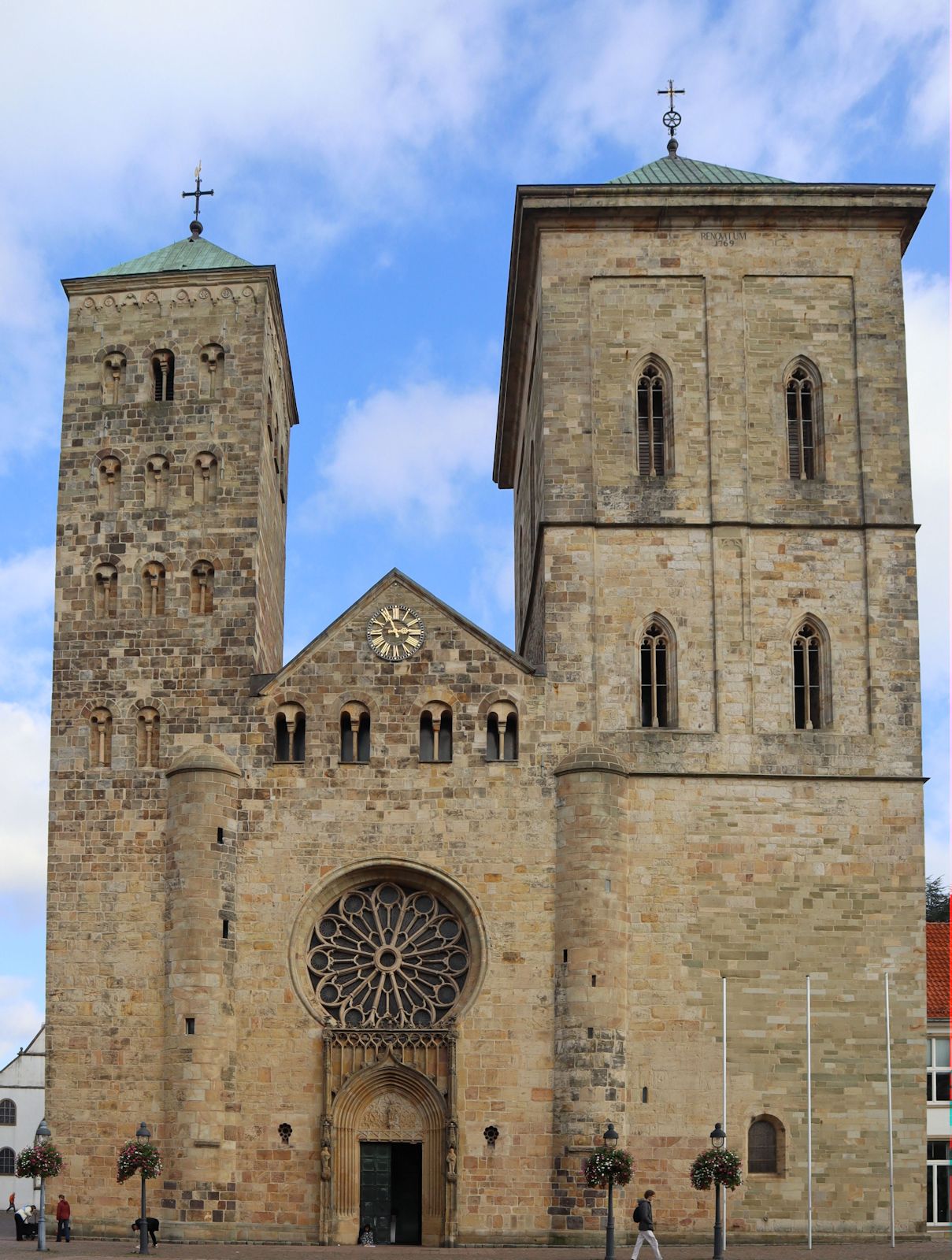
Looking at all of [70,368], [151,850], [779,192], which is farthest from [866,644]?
[70,368]

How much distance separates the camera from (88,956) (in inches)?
1459

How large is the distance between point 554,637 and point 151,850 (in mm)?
9249

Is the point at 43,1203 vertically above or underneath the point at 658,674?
underneath

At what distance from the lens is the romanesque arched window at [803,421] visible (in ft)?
131

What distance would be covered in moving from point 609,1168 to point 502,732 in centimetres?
929

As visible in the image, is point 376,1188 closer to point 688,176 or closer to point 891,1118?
point 891,1118

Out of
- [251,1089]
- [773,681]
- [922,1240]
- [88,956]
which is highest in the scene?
[773,681]

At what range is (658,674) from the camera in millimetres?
38656

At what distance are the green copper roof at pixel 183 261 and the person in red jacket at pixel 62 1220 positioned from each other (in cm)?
1972

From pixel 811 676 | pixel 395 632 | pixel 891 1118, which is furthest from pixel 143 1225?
pixel 811 676

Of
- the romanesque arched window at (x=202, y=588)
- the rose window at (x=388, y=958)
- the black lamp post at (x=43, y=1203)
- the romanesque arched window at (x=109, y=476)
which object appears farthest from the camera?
the romanesque arched window at (x=109, y=476)

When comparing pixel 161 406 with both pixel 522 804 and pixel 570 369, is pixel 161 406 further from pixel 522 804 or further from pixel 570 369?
pixel 522 804

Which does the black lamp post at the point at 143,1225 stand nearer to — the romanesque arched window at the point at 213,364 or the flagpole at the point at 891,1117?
the flagpole at the point at 891,1117

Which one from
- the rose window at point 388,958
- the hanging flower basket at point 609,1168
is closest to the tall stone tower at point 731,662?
the hanging flower basket at point 609,1168
